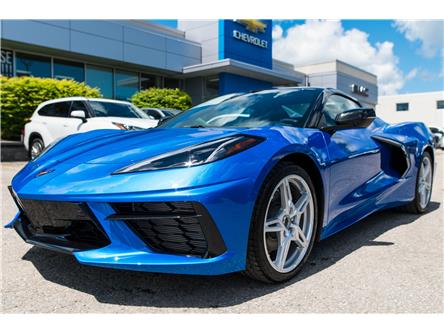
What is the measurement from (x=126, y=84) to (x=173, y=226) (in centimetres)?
1647

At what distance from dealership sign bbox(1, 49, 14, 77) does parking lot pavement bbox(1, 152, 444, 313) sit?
41.2 feet

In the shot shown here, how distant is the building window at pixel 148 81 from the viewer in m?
18.2

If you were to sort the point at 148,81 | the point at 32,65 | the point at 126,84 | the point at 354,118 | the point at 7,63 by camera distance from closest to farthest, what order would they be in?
the point at 354,118, the point at 7,63, the point at 32,65, the point at 126,84, the point at 148,81

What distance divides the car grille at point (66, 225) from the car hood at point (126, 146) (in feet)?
1.03

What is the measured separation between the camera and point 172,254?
1.94 m

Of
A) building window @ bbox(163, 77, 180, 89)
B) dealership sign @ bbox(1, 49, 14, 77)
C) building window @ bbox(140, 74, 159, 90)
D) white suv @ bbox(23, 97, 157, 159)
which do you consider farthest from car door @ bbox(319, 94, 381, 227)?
building window @ bbox(163, 77, 180, 89)

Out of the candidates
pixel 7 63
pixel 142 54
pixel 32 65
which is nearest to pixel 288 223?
pixel 7 63

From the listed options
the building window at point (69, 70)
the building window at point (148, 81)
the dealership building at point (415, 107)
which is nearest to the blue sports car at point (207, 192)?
the building window at point (69, 70)

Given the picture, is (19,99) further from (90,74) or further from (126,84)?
(126,84)

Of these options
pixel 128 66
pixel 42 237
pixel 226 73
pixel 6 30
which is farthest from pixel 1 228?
pixel 226 73

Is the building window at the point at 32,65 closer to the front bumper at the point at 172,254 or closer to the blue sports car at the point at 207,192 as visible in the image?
the blue sports car at the point at 207,192

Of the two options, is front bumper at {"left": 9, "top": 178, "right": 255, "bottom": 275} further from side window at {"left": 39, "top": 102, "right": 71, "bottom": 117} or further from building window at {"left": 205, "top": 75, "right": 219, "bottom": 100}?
building window at {"left": 205, "top": 75, "right": 219, "bottom": 100}

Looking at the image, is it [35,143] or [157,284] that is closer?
[157,284]

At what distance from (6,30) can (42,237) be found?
1310cm
